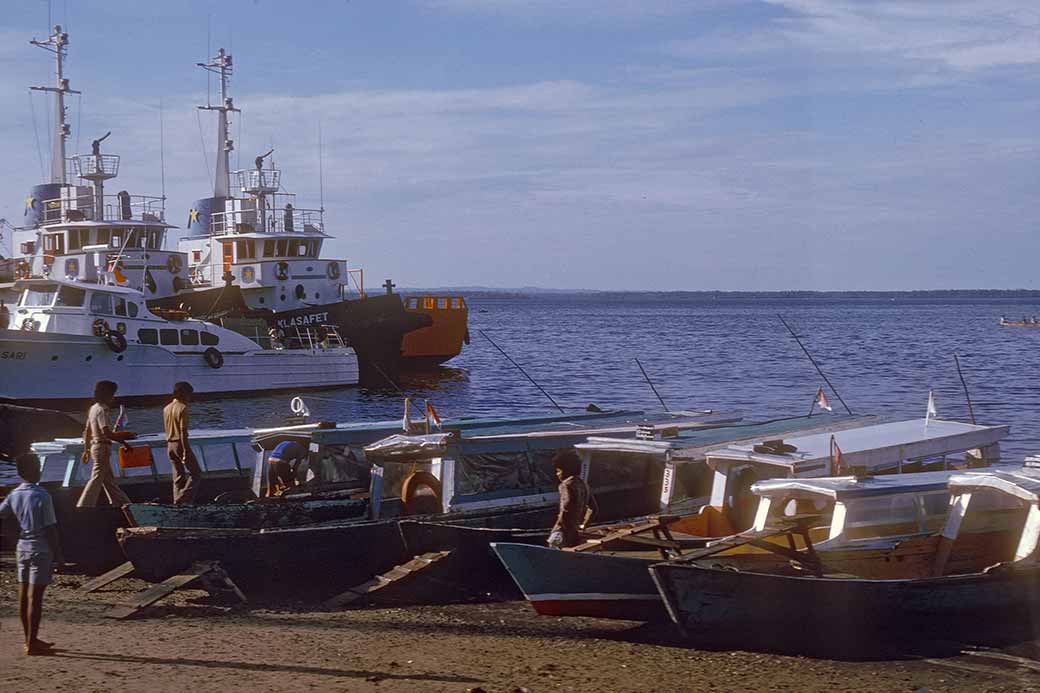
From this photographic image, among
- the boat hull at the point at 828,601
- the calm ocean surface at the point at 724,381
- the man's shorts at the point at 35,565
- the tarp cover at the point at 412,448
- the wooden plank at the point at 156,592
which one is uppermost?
the tarp cover at the point at 412,448

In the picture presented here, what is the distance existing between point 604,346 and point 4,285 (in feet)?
145

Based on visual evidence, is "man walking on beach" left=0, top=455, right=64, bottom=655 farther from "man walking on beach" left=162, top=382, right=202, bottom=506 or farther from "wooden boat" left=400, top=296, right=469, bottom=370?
"wooden boat" left=400, top=296, right=469, bottom=370

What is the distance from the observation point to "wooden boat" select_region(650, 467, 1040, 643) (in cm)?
1070

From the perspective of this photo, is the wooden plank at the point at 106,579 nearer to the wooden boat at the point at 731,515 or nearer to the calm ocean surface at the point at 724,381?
the wooden boat at the point at 731,515

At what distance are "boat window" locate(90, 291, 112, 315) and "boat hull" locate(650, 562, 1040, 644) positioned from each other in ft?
93.9

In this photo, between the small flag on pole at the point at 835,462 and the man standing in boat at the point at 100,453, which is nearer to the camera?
the small flag on pole at the point at 835,462

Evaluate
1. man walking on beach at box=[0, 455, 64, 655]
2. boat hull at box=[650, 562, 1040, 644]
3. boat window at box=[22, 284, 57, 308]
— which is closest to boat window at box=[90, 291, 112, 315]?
boat window at box=[22, 284, 57, 308]

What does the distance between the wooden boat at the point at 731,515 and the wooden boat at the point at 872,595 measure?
0.45 m

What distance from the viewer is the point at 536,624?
1189 centimetres

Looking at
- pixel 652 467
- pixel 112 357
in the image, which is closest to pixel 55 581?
pixel 652 467

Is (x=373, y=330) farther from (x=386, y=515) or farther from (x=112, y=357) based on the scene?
(x=386, y=515)

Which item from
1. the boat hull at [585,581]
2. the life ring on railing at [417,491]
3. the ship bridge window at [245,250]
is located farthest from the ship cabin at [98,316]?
the boat hull at [585,581]

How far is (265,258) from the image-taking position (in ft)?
151

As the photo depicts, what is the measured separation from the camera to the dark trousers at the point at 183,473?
13.8m
